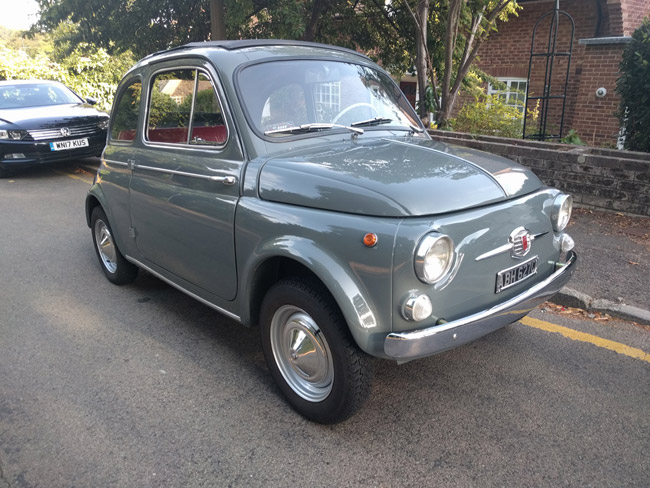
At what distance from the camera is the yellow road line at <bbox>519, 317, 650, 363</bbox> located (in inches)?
142

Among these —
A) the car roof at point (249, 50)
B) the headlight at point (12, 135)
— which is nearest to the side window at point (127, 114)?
the car roof at point (249, 50)

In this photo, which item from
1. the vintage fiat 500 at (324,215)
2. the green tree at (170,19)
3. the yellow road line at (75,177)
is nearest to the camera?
the vintage fiat 500 at (324,215)

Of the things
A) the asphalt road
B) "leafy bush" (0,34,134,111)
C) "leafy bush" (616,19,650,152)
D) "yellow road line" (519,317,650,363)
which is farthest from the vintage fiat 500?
"leafy bush" (0,34,134,111)

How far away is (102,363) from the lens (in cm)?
363

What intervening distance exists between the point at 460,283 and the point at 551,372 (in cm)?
128

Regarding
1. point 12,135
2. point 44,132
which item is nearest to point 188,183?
point 44,132

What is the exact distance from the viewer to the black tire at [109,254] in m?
4.81

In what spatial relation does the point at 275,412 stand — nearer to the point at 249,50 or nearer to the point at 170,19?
the point at 249,50

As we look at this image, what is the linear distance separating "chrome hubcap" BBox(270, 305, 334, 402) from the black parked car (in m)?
8.52

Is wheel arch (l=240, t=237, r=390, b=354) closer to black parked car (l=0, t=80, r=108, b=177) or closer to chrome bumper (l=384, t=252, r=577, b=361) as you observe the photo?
chrome bumper (l=384, t=252, r=577, b=361)

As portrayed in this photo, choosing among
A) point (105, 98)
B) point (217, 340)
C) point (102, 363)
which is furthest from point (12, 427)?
point (105, 98)

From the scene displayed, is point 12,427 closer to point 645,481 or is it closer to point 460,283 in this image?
point 460,283

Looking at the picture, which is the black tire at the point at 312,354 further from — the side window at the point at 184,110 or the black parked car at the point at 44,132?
the black parked car at the point at 44,132

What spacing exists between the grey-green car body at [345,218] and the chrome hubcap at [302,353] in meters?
0.23
